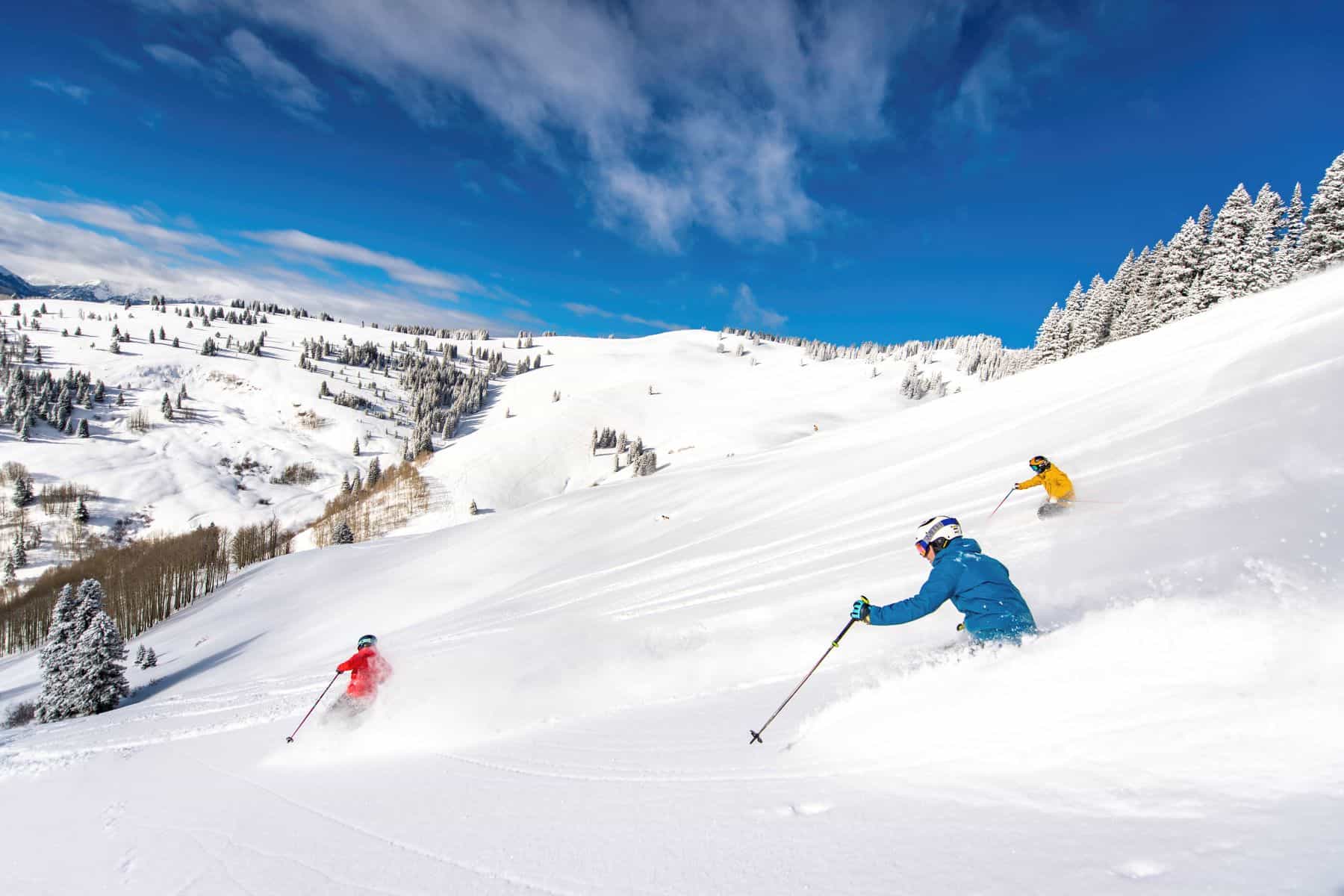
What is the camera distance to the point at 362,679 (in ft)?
37.3

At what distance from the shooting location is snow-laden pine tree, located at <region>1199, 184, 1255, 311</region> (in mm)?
40312

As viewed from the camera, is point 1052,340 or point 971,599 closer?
point 971,599

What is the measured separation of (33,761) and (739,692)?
16.7 metres

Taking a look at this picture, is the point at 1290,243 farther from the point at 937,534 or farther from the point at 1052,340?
the point at 937,534

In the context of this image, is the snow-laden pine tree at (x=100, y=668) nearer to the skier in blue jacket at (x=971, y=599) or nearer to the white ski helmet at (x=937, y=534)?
the skier in blue jacket at (x=971, y=599)

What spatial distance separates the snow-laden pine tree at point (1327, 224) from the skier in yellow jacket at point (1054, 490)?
4177 centimetres

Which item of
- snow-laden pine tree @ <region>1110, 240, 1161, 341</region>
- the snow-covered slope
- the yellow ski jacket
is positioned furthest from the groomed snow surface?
the snow-covered slope

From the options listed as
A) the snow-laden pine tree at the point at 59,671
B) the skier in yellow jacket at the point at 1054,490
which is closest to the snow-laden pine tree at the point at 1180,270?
the skier in yellow jacket at the point at 1054,490

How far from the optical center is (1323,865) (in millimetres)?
2562

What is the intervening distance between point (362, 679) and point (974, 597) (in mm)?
11580

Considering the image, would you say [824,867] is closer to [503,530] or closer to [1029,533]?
[1029,533]

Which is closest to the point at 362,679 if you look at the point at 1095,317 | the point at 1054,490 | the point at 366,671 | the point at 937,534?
the point at 366,671

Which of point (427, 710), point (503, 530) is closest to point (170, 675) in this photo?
point (503, 530)

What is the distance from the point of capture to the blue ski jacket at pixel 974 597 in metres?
5.88
